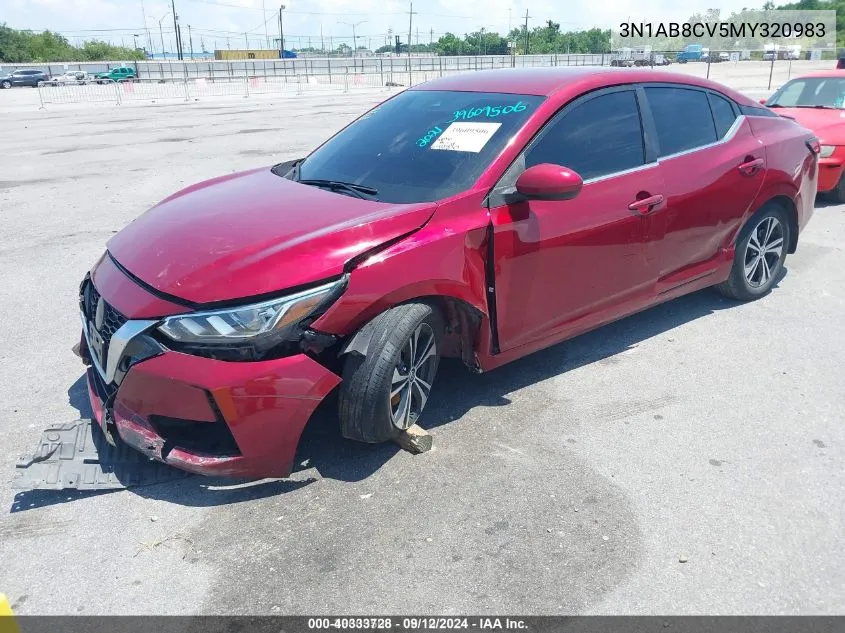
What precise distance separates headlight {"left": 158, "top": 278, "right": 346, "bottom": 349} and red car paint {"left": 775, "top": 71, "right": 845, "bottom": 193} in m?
7.62

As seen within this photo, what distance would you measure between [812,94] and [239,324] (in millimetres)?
9262

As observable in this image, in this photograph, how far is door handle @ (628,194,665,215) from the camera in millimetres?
4159

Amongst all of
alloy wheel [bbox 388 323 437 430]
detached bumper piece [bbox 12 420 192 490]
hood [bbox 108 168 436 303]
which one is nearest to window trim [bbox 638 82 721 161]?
hood [bbox 108 168 436 303]

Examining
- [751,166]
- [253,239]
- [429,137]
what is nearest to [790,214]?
[751,166]

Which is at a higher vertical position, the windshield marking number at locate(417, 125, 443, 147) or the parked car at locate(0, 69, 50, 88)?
the parked car at locate(0, 69, 50, 88)

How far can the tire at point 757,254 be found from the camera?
17.1 ft

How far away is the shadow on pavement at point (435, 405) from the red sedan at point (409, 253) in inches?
8.1

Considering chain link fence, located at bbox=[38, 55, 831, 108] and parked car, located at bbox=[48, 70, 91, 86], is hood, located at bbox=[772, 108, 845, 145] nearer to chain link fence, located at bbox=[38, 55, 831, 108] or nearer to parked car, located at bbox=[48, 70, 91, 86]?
chain link fence, located at bbox=[38, 55, 831, 108]

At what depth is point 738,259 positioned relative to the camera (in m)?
5.24

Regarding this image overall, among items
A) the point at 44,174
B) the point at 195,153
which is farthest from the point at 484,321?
the point at 195,153

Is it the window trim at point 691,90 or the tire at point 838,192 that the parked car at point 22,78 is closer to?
the tire at point 838,192

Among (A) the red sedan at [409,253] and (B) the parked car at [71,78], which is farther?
(B) the parked car at [71,78]

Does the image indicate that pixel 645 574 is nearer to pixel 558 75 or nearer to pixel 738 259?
pixel 558 75

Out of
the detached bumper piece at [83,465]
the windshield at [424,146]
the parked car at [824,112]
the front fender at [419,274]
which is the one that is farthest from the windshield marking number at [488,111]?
the parked car at [824,112]
